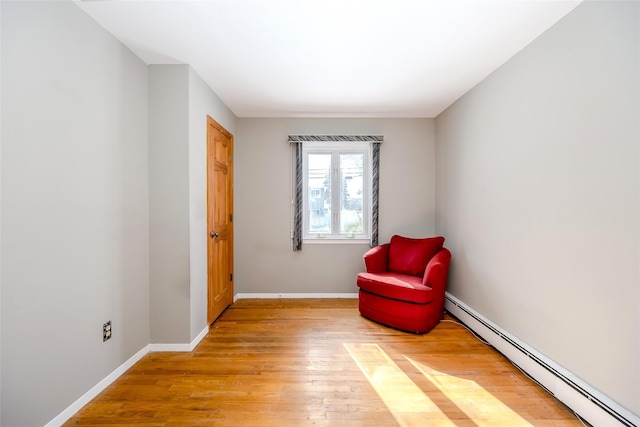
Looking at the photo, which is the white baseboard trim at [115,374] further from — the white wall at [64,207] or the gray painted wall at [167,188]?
the gray painted wall at [167,188]

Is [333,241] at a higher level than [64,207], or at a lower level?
lower

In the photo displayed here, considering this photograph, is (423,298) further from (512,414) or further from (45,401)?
(45,401)

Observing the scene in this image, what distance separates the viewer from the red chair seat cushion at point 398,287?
2629 mm

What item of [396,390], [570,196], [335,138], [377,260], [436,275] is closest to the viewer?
[570,196]

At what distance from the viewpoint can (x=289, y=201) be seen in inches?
145

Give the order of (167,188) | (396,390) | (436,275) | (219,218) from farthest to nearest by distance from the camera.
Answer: (219,218)
(436,275)
(167,188)
(396,390)

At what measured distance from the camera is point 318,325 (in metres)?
2.84

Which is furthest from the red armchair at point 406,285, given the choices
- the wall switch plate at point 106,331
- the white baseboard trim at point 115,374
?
the wall switch plate at point 106,331

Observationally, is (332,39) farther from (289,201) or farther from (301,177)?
(289,201)

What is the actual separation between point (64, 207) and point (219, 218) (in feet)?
5.06

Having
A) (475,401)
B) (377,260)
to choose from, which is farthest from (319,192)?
(475,401)

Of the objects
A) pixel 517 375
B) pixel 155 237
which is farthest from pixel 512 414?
pixel 155 237

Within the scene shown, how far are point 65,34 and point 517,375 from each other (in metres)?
3.81

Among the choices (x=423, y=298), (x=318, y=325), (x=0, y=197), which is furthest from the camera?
(x=318, y=325)
